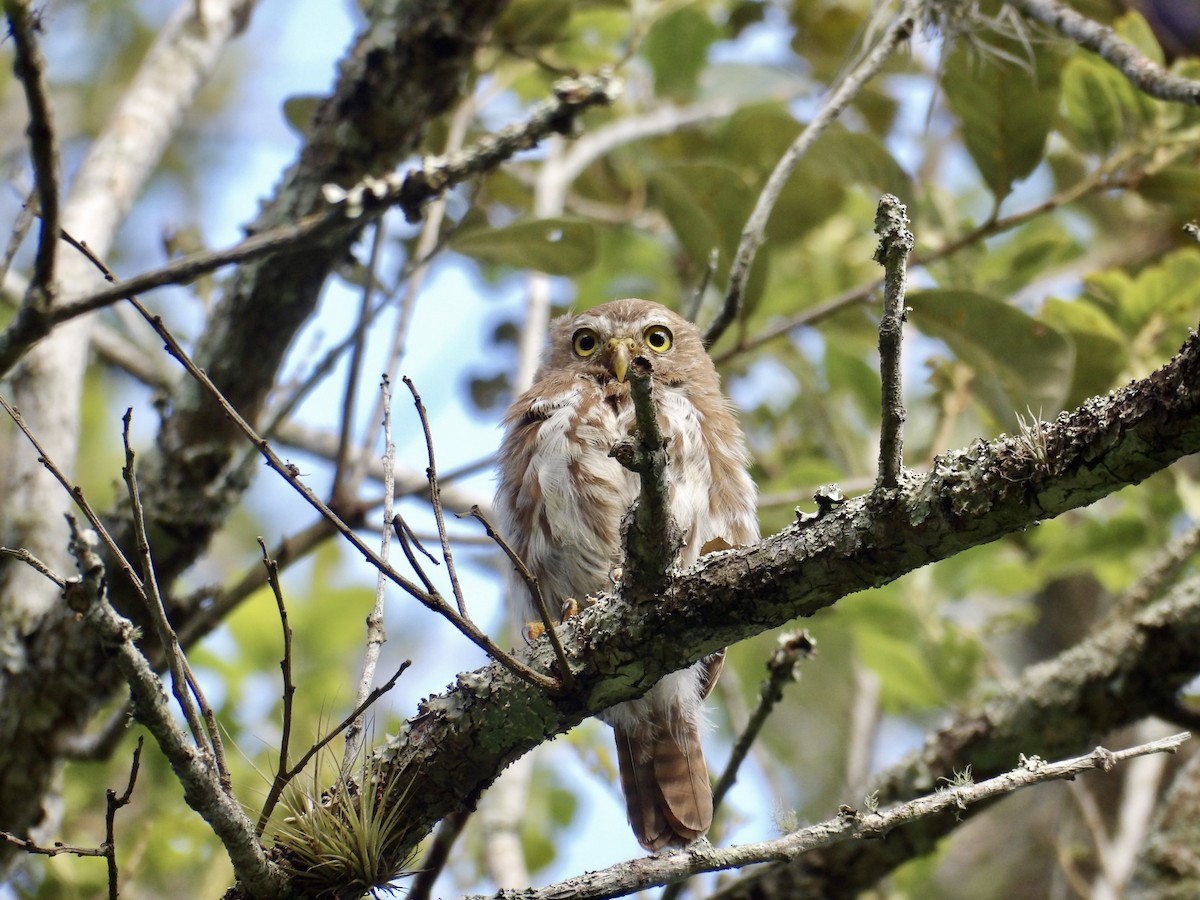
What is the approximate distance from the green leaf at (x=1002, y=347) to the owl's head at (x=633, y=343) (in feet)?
3.04

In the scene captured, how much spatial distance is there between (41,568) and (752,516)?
2558 millimetres

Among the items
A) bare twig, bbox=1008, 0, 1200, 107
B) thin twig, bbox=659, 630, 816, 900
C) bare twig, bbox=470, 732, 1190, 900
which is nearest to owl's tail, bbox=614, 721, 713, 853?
thin twig, bbox=659, 630, 816, 900

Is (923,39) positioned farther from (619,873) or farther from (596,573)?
(619,873)

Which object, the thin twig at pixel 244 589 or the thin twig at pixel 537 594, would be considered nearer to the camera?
the thin twig at pixel 537 594

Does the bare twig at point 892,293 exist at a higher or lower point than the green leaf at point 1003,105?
lower

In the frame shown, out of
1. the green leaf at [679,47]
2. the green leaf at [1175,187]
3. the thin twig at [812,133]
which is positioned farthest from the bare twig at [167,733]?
the green leaf at [679,47]

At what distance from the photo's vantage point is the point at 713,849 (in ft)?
8.12

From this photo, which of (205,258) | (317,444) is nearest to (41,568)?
(205,258)

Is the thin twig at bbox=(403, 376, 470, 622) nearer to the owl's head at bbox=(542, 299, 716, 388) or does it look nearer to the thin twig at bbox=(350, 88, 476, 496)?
the thin twig at bbox=(350, 88, 476, 496)

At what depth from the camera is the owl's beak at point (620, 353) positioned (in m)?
4.26

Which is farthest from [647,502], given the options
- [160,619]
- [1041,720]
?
[1041,720]

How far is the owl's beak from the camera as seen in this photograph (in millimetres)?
4262

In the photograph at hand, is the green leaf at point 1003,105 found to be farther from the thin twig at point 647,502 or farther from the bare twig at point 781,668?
the thin twig at point 647,502

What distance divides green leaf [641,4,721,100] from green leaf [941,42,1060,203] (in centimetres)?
161
